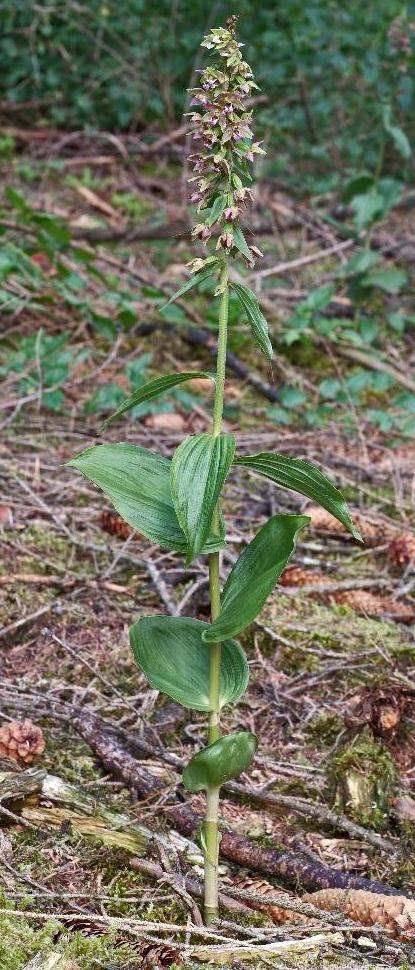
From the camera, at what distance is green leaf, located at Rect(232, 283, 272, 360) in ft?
4.70

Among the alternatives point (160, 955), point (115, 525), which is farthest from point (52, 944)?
point (115, 525)

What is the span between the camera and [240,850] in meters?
1.79

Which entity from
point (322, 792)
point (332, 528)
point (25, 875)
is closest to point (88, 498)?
point (332, 528)

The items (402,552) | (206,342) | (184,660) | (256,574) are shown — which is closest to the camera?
(256,574)

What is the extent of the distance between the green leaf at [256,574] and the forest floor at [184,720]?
468 mm

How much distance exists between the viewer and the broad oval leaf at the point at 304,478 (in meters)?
1.43

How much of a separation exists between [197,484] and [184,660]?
1.13ft

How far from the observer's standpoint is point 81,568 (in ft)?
8.79

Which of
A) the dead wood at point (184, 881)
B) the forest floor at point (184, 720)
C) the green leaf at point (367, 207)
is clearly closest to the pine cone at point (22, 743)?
the forest floor at point (184, 720)

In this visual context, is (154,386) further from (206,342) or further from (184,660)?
(206,342)

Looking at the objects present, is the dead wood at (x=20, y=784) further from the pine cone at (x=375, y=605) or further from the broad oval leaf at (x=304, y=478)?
the pine cone at (x=375, y=605)

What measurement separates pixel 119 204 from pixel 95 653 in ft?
12.3

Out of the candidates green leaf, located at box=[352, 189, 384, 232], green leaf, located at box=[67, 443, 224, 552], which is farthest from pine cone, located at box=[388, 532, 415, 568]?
green leaf, located at box=[352, 189, 384, 232]

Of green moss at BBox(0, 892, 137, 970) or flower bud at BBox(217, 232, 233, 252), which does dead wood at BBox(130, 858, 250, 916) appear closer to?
green moss at BBox(0, 892, 137, 970)
